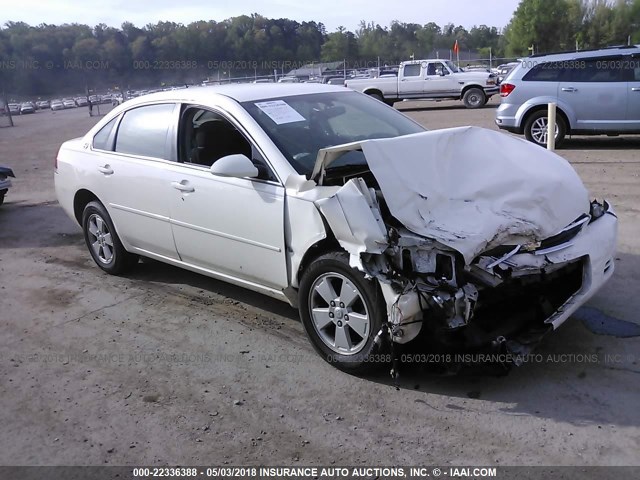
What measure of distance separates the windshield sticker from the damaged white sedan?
0.05 ft

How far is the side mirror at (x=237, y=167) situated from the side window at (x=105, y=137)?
2.00 meters

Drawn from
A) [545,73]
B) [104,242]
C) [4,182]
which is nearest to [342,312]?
[104,242]

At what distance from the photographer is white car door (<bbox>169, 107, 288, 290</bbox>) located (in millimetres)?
4277

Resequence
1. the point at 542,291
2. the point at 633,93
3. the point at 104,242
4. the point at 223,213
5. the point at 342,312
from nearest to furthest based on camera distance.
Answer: the point at 342,312
the point at 542,291
the point at 223,213
the point at 104,242
the point at 633,93

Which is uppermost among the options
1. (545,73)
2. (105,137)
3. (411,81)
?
(545,73)

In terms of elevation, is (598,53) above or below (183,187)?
above

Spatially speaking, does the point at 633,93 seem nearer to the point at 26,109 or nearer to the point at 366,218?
the point at 366,218

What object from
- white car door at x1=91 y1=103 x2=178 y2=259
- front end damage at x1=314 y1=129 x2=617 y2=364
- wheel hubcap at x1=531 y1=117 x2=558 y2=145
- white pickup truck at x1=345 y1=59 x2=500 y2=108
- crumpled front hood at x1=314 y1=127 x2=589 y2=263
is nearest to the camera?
front end damage at x1=314 y1=129 x2=617 y2=364

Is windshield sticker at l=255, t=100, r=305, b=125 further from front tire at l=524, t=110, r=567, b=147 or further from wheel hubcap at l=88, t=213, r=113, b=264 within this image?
front tire at l=524, t=110, r=567, b=147

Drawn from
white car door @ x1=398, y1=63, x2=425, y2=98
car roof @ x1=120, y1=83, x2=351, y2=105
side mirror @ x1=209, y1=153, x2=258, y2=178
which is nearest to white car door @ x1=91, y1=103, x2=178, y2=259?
car roof @ x1=120, y1=83, x2=351, y2=105

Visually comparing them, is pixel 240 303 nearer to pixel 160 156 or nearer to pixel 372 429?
pixel 160 156

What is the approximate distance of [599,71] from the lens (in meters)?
11.2

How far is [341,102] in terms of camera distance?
16.9 feet

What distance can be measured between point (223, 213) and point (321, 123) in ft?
3.32
